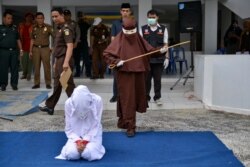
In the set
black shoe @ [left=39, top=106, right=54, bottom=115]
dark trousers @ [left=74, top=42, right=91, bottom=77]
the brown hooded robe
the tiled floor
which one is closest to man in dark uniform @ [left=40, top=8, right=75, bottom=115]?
black shoe @ [left=39, top=106, right=54, bottom=115]

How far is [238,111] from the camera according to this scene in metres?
7.00

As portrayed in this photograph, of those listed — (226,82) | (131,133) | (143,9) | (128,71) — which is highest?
(143,9)

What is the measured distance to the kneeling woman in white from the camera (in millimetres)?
4332

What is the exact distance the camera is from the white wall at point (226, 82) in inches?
271

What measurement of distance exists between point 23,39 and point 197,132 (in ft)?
21.2

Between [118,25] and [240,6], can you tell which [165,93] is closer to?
[118,25]

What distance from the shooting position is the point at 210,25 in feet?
36.5

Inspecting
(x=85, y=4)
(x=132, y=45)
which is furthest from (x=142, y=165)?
(x=85, y=4)

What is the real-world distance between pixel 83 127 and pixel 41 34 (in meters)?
4.80

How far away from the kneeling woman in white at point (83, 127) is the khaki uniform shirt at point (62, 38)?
190cm

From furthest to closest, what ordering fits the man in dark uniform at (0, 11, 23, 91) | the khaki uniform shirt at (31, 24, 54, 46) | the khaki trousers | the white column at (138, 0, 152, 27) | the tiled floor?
the white column at (138, 0, 152, 27) < the khaki trousers < the khaki uniform shirt at (31, 24, 54, 46) < the man in dark uniform at (0, 11, 23, 91) < the tiled floor

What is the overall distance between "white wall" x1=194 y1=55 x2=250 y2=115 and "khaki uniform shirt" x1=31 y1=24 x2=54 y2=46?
3.51 meters

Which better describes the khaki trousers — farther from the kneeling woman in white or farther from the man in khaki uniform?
the kneeling woman in white

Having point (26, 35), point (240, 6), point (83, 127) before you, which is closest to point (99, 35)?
point (26, 35)
